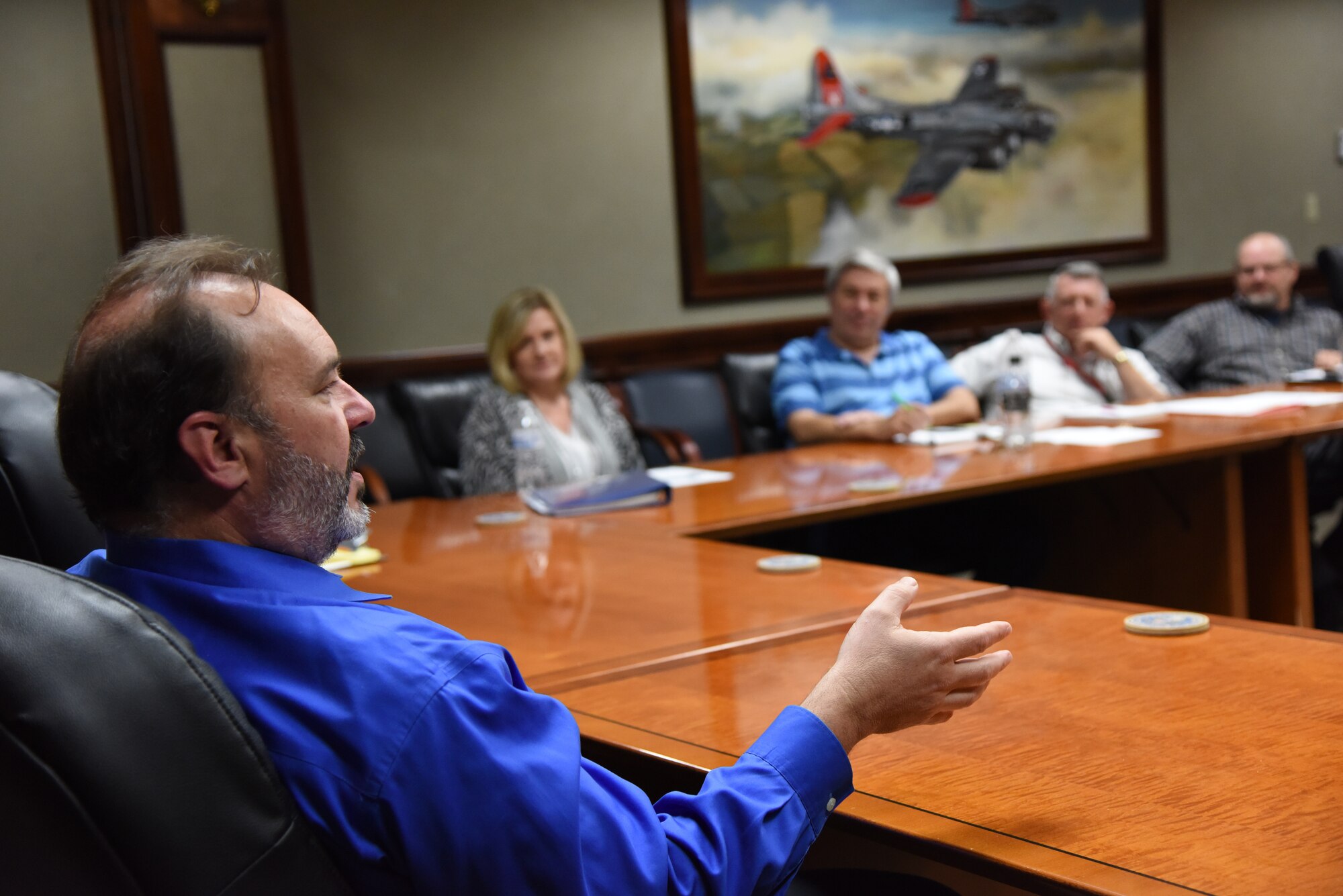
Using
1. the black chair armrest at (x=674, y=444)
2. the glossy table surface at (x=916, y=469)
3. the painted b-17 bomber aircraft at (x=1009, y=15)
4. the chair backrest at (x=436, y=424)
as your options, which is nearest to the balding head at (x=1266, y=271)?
the glossy table surface at (x=916, y=469)

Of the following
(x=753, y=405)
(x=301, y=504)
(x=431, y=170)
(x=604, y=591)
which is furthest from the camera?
(x=431, y=170)

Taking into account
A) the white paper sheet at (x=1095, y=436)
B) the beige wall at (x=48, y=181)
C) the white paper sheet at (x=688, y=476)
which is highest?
the beige wall at (x=48, y=181)

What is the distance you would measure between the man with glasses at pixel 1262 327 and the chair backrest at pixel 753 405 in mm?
1806

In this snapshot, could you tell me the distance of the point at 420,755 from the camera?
3.04 ft

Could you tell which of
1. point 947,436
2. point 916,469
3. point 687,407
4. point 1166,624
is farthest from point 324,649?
point 687,407

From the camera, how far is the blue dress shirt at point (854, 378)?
4.47 meters

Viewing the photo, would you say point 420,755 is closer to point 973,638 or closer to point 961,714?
point 973,638

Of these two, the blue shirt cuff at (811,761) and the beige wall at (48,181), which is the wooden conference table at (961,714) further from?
the beige wall at (48,181)

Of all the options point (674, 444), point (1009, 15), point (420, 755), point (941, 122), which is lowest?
point (674, 444)

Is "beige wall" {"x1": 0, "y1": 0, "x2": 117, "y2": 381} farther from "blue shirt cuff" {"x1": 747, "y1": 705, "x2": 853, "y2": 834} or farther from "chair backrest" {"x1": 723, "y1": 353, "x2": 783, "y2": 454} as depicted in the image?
"blue shirt cuff" {"x1": 747, "y1": 705, "x2": 853, "y2": 834}

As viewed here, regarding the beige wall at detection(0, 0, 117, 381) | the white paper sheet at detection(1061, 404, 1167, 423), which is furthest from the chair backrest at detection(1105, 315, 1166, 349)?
the beige wall at detection(0, 0, 117, 381)

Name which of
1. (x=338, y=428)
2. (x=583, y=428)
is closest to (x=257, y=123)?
(x=583, y=428)

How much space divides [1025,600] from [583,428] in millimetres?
2209

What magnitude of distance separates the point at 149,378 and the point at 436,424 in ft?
11.7
